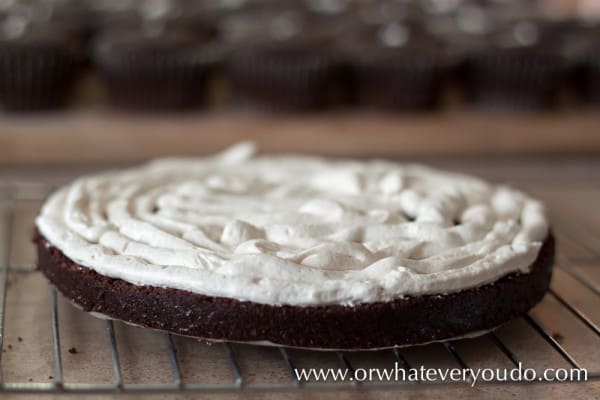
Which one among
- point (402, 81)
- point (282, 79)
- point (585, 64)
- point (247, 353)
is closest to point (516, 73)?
point (585, 64)

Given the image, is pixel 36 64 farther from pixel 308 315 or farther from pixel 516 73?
pixel 308 315

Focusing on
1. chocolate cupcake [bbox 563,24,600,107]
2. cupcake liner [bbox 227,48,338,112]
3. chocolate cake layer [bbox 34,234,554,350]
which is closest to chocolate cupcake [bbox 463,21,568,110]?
chocolate cupcake [bbox 563,24,600,107]

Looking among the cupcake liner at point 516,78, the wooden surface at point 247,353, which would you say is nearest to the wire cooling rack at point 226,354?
the wooden surface at point 247,353

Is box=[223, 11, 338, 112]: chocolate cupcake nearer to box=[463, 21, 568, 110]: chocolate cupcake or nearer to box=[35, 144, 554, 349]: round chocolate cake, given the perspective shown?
box=[463, 21, 568, 110]: chocolate cupcake

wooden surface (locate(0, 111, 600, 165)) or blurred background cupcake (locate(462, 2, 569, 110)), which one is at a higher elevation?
blurred background cupcake (locate(462, 2, 569, 110))

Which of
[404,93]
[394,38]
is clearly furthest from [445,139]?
[394,38]

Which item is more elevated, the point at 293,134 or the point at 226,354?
the point at 226,354
